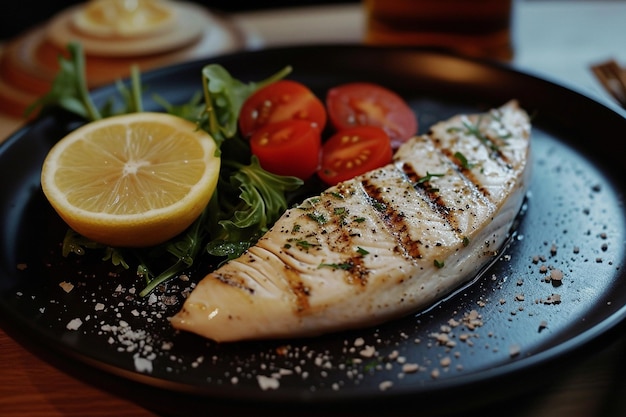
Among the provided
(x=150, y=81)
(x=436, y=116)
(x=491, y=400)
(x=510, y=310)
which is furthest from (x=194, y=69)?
(x=491, y=400)

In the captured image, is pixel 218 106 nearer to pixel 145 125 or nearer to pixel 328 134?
pixel 145 125

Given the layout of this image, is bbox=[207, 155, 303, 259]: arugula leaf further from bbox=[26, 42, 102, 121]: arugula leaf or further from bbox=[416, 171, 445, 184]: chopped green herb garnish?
bbox=[26, 42, 102, 121]: arugula leaf

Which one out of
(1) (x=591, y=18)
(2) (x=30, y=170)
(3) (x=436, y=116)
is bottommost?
(2) (x=30, y=170)

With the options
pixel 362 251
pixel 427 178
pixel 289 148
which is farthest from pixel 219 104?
pixel 362 251

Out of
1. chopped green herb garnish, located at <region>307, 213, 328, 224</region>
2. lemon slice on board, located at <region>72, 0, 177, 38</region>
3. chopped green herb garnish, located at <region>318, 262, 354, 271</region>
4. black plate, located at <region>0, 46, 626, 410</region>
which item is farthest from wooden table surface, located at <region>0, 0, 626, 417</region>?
lemon slice on board, located at <region>72, 0, 177, 38</region>

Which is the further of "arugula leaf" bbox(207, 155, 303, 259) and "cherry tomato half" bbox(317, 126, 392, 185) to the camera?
"cherry tomato half" bbox(317, 126, 392, 185)
